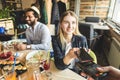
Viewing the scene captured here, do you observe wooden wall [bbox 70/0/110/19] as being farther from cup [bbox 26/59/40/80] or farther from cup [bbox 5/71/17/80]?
cup [bbox 5/71/17/80]

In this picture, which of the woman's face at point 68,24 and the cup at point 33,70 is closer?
the cup at point 33,70

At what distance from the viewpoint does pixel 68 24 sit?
130cm

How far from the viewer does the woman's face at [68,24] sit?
51.1 inches

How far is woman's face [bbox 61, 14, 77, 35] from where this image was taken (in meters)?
1.30

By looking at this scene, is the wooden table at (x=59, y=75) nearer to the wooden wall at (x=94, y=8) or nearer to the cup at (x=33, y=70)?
the cup at (x=33, y=70)

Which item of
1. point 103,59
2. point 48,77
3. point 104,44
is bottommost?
point 103,59

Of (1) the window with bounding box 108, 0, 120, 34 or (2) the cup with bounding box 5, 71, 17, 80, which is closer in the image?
(2) the cup with bounding box 5, 71, 17, 80

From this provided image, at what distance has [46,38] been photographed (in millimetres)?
1651

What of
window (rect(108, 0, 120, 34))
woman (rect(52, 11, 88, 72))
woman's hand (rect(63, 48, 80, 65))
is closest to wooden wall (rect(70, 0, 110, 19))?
window (rect(108, 0, 120, 34))

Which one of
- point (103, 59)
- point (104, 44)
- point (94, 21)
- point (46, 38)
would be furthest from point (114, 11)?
point (46, 38)

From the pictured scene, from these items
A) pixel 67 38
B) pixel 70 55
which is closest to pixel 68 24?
pixel 67 38

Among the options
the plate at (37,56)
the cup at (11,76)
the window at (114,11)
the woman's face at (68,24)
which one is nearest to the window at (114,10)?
the window at (114,11)

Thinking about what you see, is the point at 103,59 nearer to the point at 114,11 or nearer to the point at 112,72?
the point at 114,11

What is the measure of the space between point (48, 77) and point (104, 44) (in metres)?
2.72
